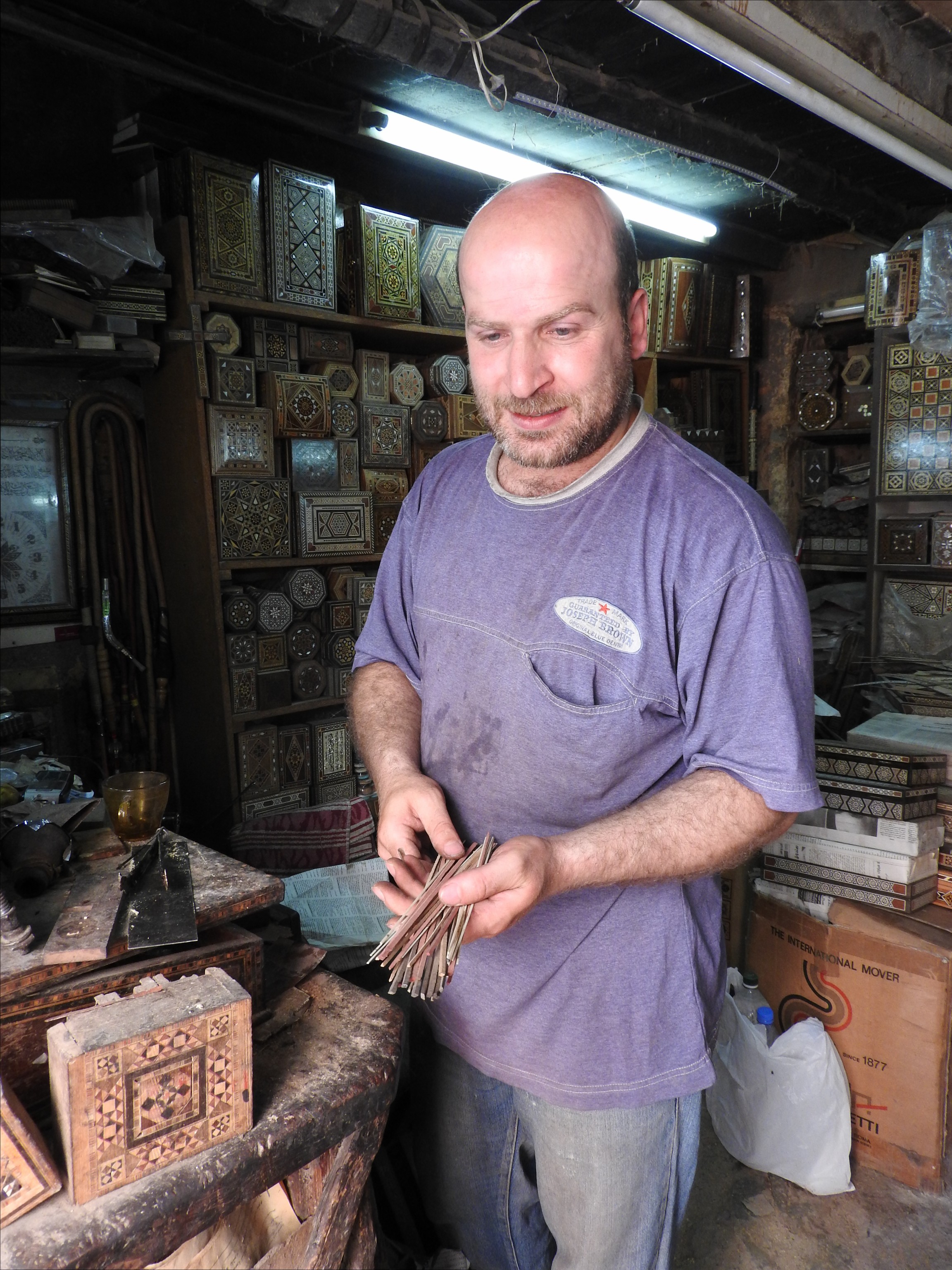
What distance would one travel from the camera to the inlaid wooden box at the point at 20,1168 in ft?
2.81

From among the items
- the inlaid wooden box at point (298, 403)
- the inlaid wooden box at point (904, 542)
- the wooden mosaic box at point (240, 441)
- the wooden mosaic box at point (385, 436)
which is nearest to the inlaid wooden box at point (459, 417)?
the wooden mosaic box at point (385, 436)

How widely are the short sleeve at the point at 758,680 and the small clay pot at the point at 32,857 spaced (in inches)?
32.4

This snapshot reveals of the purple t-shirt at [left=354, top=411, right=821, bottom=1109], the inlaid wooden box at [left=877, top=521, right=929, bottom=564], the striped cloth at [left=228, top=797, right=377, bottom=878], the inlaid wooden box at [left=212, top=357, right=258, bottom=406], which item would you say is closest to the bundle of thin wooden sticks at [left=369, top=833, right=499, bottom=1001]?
the purple t-shirt at [left=354, top=411, right=821, bottom=1109]

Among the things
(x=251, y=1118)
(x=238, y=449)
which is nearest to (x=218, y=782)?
(x=238, y=449)

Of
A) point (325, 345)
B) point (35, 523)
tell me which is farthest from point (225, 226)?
point (35, 523)

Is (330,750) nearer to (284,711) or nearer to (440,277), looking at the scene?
(284,711)

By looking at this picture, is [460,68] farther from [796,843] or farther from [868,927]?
[868,927]

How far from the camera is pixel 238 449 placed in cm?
306

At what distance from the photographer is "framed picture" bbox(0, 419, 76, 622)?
9.74 ft

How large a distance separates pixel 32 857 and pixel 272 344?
237 centimetres

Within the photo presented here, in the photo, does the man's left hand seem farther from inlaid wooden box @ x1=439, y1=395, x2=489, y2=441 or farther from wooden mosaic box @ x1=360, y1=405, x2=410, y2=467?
inlaid wooden box @ x1=439, y1=395, x2=489, y2=441

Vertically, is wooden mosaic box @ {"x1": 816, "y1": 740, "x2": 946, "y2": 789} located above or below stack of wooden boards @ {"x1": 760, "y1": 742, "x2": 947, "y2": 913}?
above

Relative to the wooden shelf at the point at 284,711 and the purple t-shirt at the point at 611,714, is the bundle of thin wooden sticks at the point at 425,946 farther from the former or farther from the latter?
the wooden shelf at the point at 284,711

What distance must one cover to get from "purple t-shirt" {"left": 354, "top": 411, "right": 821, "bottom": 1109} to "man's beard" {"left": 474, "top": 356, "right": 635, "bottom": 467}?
0.04 m
